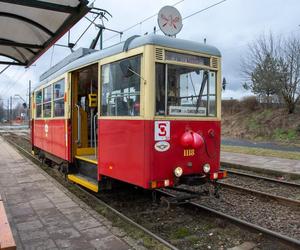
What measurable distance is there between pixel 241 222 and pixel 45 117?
7164 millimetres

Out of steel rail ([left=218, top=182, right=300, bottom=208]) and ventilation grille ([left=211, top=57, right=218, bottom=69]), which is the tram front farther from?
steel rail ([left=218, top=182, right=300, bottom=208])

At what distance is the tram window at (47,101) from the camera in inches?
418

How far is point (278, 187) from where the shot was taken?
942cm

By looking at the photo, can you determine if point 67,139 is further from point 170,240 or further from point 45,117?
point 170,240

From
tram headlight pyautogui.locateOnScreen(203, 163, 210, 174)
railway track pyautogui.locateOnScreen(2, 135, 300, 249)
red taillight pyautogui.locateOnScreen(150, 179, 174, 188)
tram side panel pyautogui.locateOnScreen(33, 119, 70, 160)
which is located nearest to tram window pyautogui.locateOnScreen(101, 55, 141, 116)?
red taillight pyautogui.locateOnScreen(150, 179, 174, 188)

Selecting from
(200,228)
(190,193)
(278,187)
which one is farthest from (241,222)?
(278,187)

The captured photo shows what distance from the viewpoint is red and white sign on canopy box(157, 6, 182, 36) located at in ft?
22.2

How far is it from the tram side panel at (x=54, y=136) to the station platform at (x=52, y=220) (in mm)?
849

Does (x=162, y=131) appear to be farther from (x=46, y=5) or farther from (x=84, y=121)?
(x=84, y=121)

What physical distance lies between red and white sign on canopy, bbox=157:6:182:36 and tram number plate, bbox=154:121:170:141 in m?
1.78

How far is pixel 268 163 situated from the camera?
12.9 metres

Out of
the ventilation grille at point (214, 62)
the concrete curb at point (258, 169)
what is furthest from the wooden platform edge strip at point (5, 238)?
the concrete curb at point (258, 169)

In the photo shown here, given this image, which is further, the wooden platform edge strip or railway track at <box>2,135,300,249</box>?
railway track at <box>2,135,300,249</box>

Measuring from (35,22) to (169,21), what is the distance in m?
2.42
